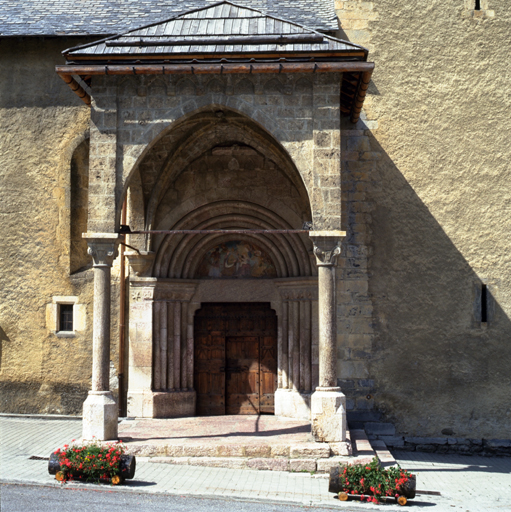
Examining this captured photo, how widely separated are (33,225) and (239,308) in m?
3.86

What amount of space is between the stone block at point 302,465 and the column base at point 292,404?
95.9 inches

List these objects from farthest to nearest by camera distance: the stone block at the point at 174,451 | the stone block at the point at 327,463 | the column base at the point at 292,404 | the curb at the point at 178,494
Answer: the column base at the point at 292,404 → the stone block at the point at 174,451 → the stone block at the point at 327,463 → the curb at the point at 178,494

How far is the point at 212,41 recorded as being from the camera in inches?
365

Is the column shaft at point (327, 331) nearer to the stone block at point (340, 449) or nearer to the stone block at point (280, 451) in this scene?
the stone block at point (340, 449)

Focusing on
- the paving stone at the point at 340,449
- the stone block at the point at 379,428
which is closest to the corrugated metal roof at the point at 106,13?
the stone block at the point at 379,428

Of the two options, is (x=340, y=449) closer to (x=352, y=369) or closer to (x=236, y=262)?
(x=352, y=369)

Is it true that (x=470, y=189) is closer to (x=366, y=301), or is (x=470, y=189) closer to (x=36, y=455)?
(x=366, y=301)

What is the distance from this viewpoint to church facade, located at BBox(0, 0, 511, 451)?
1097 centimetres

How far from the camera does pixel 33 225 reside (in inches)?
464

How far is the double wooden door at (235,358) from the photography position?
11734 mm

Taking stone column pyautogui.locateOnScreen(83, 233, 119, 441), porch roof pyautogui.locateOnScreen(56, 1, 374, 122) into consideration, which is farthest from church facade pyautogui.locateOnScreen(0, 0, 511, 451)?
stone column pyautogui.locateOnScreen(83, 233, 119, 441)

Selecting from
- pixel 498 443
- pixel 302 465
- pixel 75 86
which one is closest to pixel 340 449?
pixel 302 465

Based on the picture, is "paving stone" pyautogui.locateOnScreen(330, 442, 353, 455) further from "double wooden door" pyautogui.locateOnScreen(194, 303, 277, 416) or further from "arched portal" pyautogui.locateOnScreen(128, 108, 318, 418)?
"double wooden door" pyautogui.locateOnScreen(194, 303, 277, 416)

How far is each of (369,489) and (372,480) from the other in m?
0.10
